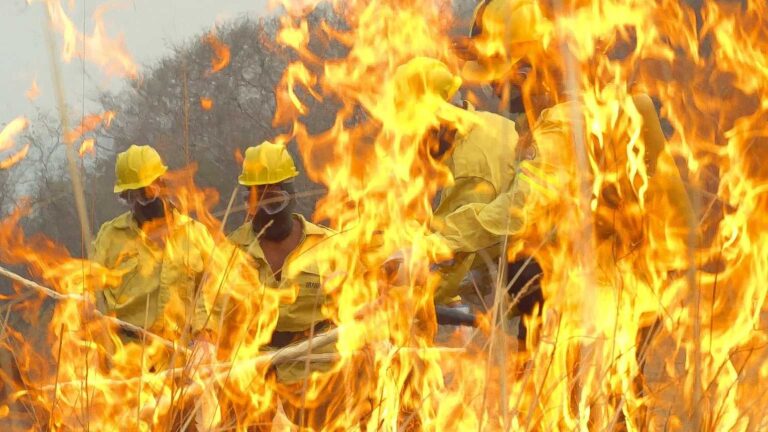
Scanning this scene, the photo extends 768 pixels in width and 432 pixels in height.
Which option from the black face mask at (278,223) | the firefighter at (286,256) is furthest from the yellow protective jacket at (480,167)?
the black face mask at (278,223)

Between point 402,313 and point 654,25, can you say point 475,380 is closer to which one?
point 402,313

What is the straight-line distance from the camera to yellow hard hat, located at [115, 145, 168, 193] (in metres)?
5.80

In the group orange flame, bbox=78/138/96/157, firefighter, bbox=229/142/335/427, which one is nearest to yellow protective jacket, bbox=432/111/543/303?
firefighter, bbox=229/142/335/427

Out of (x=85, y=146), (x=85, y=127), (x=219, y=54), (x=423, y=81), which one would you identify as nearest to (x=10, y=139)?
(x=85, y=127)

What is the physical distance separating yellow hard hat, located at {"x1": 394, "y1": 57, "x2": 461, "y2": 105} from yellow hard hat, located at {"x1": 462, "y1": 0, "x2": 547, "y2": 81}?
3.2 inches

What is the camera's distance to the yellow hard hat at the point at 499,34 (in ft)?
11.7

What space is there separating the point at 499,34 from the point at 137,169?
256 cm

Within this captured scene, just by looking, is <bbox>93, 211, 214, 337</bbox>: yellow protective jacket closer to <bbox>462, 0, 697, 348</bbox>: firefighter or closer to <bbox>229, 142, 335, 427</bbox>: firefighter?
<bbox>229, 142, 335, 427</bbox>: firefighter

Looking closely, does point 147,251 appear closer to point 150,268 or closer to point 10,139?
point 150,268

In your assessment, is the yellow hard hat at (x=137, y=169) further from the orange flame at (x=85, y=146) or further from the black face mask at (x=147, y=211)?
the orange flame at (x=85, y=146)

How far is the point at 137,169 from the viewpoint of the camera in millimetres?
5797

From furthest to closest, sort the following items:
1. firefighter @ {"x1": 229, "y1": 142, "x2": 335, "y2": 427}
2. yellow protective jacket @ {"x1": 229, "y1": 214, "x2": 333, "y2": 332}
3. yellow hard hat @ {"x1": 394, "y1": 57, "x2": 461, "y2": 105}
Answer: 1. yellow protective jacket @ {"x1": 229, "y1": 214, "x2": 333, "y2": 332}
2. firefighter @ {"x1": 229, "y1": 142, "x2": 335, "y2": 427}
3. yellow hard hat @ {"x1": 394, "y1": 57, "x2": 461, "y2": 105}

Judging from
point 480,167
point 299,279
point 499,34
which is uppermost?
point 499,34

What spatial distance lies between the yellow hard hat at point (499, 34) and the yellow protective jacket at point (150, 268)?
167 cm
